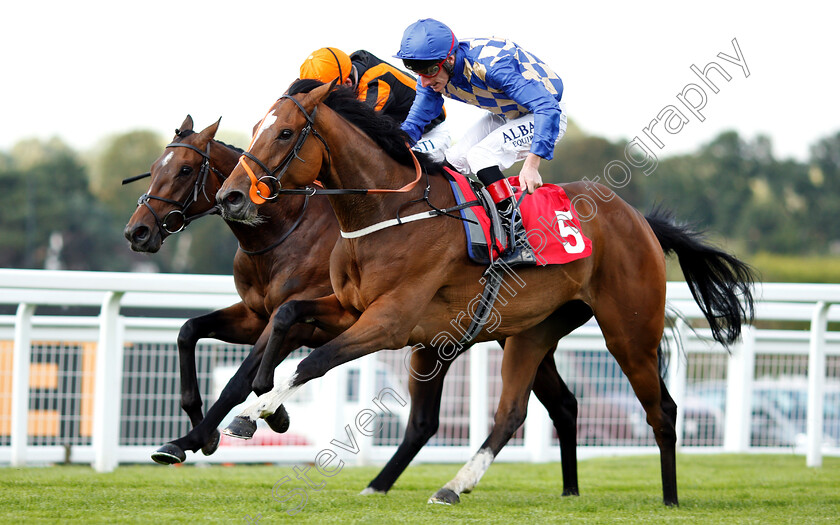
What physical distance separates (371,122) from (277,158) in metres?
0.58

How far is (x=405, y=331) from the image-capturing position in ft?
12.6

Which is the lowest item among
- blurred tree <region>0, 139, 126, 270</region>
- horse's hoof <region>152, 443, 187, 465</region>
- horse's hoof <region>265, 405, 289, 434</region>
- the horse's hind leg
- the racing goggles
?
horse's hoof <region>152, 443, 187, 465</region>

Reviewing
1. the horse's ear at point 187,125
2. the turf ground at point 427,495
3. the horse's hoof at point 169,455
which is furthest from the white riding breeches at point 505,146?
the horse's hoof at point 169,455

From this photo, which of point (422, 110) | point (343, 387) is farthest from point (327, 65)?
point (343, 387)

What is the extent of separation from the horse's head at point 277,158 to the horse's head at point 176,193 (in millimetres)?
870

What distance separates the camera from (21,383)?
5.54 meters

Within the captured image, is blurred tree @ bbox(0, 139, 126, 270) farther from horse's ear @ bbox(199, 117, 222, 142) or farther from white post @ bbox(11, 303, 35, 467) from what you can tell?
horse's ear @ bbox(199, 117, 222, 142)

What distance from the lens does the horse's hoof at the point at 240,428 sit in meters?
3.60

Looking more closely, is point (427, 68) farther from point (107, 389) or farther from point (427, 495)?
point (107, 389)

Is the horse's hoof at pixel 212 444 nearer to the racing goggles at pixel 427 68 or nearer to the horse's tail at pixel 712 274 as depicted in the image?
the racing goggles at pixel 427 68

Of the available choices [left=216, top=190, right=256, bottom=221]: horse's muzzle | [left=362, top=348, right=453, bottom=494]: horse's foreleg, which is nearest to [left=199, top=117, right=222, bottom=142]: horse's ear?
[left=216, top=190, right=256, bottom=221]: horse's muzzle

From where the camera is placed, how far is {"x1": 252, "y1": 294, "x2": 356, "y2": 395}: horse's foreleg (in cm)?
386

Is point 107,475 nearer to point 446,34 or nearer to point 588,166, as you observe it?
point 446,34

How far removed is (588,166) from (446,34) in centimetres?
4846
